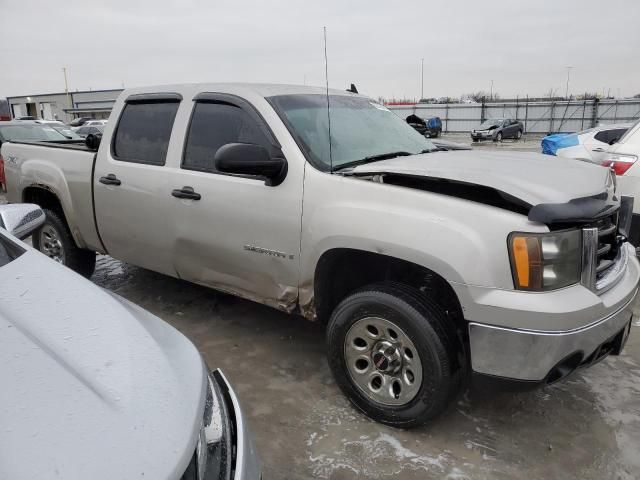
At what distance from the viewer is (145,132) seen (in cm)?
387

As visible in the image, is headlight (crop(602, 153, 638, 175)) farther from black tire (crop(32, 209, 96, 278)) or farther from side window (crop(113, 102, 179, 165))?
black tire (crop(32, 209, 96, 278))

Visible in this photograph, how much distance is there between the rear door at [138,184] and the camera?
3.64m

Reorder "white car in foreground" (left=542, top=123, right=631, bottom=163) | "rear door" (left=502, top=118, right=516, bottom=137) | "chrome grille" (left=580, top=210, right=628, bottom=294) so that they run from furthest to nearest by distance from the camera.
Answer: "rear door" (left=502, top=118, right=516, bottom=137) < "white car in foreground" (left=542, top=123, right=631, bottom=163) < "chrome grille" (left=580, top=210, right=628, bottom=294)

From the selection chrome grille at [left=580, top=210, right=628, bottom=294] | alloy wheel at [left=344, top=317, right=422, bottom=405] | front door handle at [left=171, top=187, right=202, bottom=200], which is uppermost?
front door handle at [left=171, top=187, right=202, bottom=200]

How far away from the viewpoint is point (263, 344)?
3.72m

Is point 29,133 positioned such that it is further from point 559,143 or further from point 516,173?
point 516,173

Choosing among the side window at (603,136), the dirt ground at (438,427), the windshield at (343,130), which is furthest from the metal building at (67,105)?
the dirt ground at (438,427)

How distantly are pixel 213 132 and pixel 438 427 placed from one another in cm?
231

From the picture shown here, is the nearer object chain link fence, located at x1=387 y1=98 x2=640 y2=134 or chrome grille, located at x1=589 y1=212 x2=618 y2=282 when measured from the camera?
chrome grille, located at x1=589 y1=212 x2=618 y2=282

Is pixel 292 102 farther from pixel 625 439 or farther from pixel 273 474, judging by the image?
pixel 625 439

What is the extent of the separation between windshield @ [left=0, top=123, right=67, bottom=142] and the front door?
9.37 meters

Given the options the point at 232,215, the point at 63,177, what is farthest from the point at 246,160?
the point at 63,177

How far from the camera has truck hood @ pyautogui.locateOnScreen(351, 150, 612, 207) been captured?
7.74 ft

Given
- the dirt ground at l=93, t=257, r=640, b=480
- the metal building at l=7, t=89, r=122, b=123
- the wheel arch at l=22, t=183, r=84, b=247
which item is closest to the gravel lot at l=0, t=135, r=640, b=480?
the dirt ground at l=93, t=257, r=640, b=480
